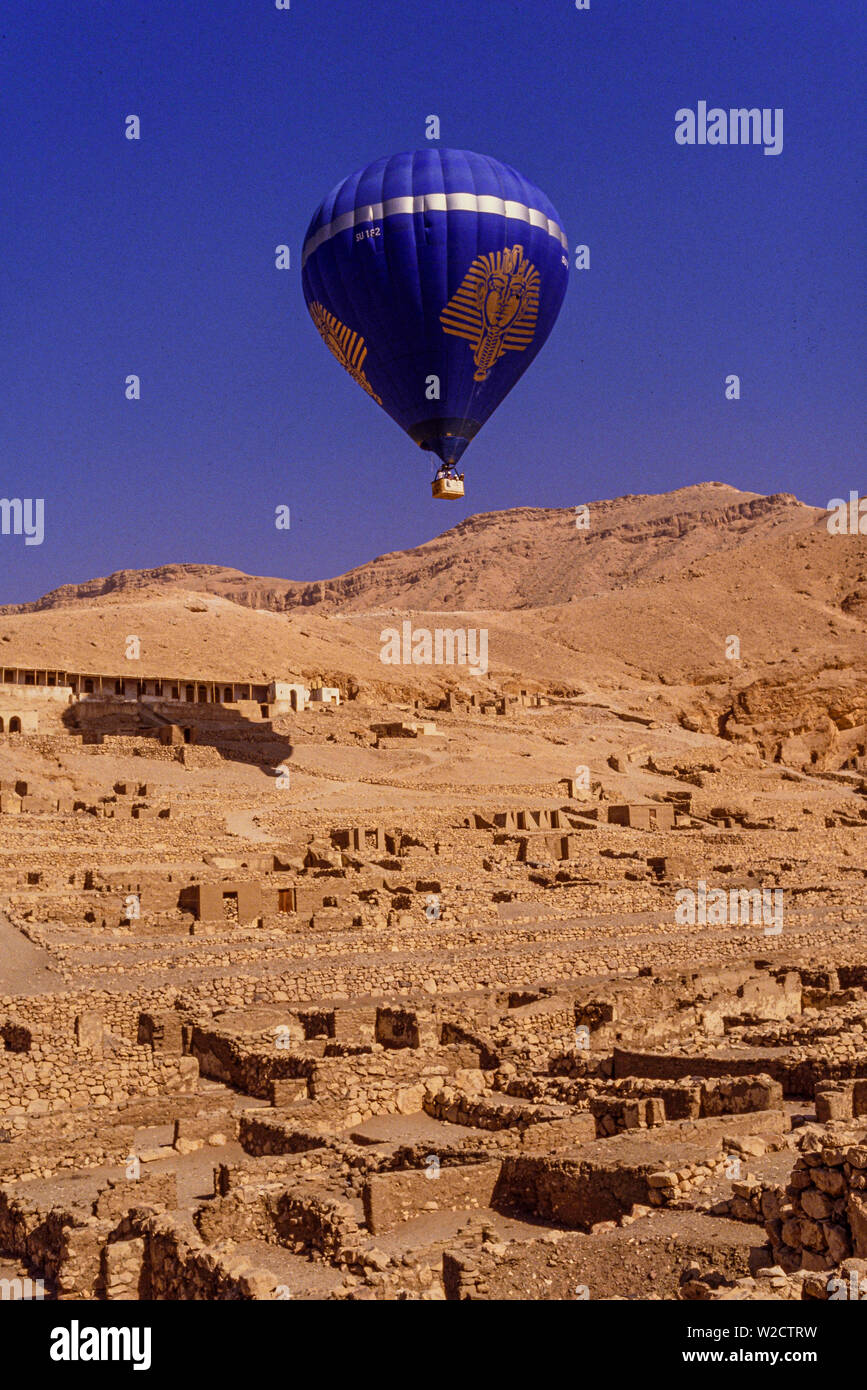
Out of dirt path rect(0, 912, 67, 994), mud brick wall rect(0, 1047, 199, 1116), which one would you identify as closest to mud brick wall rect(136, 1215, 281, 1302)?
mud brick wall rect(0, 1047, 199, 1116)

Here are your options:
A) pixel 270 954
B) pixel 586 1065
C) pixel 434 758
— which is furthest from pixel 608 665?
pixel 586 1065

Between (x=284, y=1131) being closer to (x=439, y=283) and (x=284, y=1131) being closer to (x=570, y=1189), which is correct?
(x=570, y=1189)

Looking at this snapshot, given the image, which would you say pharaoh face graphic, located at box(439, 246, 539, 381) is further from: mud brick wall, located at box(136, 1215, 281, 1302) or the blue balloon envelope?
mud brick wall, located at box(136, 1215, 281, 1302)

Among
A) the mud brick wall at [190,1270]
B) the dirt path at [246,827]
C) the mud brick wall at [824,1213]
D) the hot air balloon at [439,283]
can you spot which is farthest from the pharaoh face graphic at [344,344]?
the mud brick wall at [824,1213]

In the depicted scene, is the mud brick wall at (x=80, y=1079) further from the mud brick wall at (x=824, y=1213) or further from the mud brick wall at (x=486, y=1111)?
the mud brick wall at (x=824, y=1213)

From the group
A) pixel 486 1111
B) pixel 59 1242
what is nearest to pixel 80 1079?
pixel 486 1111
